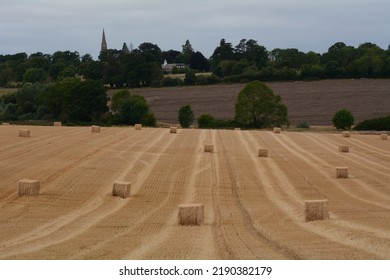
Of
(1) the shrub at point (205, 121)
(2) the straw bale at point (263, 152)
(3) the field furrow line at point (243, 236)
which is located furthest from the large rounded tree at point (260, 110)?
(3) the field furrow line at point (243, 236)

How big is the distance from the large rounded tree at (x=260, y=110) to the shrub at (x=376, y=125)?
1097 centimetres

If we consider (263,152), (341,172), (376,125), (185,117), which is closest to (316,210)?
(341,172)

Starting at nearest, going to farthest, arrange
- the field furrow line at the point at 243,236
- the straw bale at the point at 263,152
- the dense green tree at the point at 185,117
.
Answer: the field furrow line at the point at 243,236, the straw bale at the point at 263,152, the dense green tree at the point at 185,117

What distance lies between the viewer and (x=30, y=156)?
2902 centimetres

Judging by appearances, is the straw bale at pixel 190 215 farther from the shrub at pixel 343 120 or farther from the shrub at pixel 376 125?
the shrub at pixel 343 120

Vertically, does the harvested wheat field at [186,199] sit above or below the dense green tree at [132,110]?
above

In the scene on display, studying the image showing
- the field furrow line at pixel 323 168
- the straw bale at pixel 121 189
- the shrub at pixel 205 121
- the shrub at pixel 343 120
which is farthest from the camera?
the shrub at pixel 205 121

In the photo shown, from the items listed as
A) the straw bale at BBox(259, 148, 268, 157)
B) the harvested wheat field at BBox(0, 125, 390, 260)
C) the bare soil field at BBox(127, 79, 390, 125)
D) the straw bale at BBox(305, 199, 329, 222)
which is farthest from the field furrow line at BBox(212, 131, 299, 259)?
the bare soil field at BBox(127, 79, 390, 125)

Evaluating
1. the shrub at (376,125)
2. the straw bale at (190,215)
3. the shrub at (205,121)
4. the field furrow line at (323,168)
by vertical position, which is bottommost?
the shrub at (205,121)

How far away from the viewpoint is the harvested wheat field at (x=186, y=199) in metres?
13.1

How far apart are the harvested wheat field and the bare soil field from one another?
42.0m

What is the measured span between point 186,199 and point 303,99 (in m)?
73.8

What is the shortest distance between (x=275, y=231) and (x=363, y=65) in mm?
106616

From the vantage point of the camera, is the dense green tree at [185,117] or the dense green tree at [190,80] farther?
the dense green tree at [190,80]
